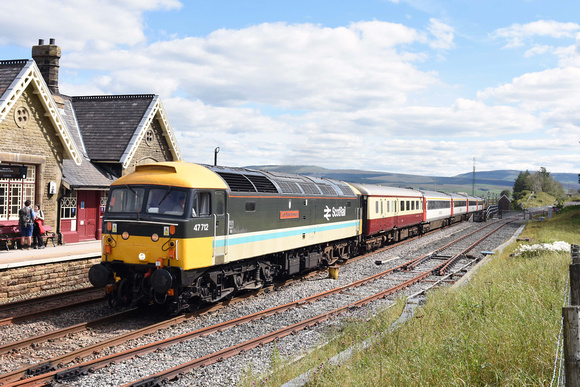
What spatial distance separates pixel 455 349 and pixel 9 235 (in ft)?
55.0

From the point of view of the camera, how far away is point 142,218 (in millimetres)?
10922

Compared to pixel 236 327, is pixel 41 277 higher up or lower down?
higher up

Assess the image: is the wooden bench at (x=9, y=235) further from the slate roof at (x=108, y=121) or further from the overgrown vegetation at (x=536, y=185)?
the overgrown vegetation at (x=536, y=185)

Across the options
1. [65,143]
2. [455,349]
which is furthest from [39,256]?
[455,349]

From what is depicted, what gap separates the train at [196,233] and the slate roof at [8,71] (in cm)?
923

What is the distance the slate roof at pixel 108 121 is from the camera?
24.2 m

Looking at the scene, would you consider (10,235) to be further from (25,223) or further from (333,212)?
(333,212)

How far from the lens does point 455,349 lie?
21.3 ft

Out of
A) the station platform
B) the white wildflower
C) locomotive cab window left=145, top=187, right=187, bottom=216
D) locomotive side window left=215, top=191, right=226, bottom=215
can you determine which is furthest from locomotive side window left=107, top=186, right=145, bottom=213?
the white wildflower

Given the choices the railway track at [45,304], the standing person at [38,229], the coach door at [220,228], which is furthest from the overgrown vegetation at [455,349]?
the standing person at [38,229]

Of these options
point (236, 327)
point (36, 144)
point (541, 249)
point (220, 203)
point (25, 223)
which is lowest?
point (236, 327)

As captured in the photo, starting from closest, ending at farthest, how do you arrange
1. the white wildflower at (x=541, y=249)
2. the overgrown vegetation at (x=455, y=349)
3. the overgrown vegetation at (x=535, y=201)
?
the overgrown vegetation at (x=455, y=349)
the white wildflower at (x=541, y=249)
the overgrown vegetation at (x=535, y=201)

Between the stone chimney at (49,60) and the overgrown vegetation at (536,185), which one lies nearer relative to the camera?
the stone chimney at (49,60)

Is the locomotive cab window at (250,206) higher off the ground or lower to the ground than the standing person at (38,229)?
higher
